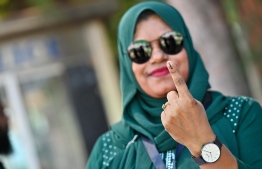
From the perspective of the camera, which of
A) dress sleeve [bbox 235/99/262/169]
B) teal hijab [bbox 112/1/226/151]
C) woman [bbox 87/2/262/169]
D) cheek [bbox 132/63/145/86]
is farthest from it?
cheek [bbox 132/63/145/86]

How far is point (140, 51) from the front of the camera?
10.3 feet

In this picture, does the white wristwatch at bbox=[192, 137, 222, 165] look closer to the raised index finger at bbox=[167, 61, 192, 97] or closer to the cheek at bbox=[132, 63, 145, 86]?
the raised index finger at bbox=[167, 61, 192, 97]

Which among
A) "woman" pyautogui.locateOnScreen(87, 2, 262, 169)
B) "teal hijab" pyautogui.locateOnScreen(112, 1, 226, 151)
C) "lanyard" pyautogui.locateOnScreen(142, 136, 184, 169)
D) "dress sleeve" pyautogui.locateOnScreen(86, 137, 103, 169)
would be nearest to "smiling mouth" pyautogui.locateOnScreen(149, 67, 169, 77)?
"woman" pyautogui.locateOnScreen(87, 2, 262, 169)

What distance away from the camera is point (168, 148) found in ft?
9.74

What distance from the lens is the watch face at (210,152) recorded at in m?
2.53

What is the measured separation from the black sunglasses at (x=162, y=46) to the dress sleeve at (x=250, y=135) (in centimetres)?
42

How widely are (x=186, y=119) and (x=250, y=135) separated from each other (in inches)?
18.9

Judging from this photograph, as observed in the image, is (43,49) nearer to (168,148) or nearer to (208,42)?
(208,42)

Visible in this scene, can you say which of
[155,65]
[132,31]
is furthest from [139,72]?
A: [132,31]

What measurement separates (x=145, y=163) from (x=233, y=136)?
0.41 meters

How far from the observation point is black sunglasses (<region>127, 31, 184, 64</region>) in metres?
3.11

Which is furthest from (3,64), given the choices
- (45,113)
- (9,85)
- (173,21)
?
(173,21)

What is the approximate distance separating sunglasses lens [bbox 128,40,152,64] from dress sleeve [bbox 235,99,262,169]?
20.2 inches

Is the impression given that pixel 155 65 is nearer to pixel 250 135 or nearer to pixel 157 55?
pixel 157 55
